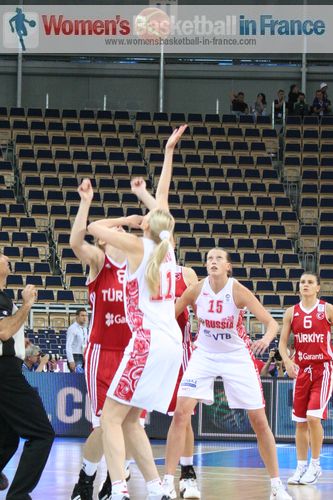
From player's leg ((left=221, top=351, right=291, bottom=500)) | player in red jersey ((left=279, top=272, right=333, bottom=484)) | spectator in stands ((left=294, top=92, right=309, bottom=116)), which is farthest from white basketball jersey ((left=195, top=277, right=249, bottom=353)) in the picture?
spectator in stands ((left=294, top=92, right=309, bottom=116))

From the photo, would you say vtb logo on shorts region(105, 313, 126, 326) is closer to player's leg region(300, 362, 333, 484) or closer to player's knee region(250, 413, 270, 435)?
player's knee region(250, 413, 270, 435)

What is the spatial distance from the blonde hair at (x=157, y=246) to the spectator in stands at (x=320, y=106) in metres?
25.9

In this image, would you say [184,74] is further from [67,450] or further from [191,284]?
[191,284]

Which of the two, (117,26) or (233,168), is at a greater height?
(117,26)

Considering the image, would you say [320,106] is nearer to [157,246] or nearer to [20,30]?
[20,30]

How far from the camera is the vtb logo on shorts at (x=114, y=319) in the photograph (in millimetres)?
8578

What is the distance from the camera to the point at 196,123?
107ft

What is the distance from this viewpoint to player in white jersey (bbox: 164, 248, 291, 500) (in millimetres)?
9602

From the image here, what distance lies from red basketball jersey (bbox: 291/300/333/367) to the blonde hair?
4.39m

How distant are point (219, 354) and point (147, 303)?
225 cm

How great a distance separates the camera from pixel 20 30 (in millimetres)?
34625

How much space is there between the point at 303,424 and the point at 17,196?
1877 centimetres

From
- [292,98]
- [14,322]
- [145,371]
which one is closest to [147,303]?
[145,371]

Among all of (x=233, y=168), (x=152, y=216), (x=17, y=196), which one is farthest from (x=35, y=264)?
(x=152, y=216)
